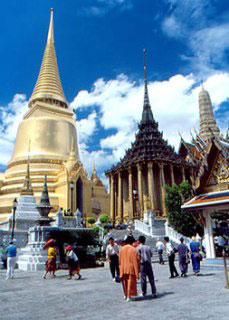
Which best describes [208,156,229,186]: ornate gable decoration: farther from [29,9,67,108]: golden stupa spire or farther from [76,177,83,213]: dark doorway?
[29,9,67,108]: golden stupa spire

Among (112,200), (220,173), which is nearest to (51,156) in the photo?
(112,200)

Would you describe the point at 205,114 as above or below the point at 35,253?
above

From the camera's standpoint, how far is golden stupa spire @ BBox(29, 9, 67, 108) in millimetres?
37906

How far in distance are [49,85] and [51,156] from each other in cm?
1134

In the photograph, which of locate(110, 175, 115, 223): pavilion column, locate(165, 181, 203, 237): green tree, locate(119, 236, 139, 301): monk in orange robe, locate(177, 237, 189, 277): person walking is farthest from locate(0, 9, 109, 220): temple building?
locate(119, 236, 139, 301): monk in orange robe

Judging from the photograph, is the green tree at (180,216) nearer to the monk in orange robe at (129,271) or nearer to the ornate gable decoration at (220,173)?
the ornate gable decoration at (220,173)

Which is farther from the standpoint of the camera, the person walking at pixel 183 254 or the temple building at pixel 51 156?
the temple building at pixel 51 156

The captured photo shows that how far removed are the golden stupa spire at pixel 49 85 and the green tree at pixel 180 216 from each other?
21.3m

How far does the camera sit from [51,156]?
32875 mm

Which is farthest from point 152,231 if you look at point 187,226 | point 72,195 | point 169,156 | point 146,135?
point 146,135

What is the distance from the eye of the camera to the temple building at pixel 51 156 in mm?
29375

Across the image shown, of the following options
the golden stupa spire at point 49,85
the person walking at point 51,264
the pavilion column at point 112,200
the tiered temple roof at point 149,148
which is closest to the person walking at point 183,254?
the person walking at point 51,264

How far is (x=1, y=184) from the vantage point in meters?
31.9

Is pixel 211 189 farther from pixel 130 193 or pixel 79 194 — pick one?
pixel 130 193
